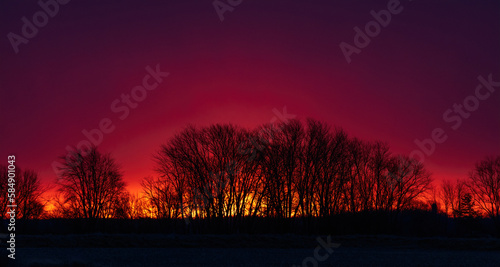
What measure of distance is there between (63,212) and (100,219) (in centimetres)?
624

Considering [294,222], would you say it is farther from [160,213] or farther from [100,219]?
[100,219]

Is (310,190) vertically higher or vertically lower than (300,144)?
lower

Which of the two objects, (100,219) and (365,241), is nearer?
(365,241)

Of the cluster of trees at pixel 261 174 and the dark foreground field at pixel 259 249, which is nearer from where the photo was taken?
the dark foreground field at pixel 259 249

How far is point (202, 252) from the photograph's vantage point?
1679 inches

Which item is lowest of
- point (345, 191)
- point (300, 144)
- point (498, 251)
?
point (498, 251)

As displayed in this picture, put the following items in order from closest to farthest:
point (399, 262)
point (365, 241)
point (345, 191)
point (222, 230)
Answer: point (399, 262) < point (365, 241) < point (222, 230) < point (345, 191)

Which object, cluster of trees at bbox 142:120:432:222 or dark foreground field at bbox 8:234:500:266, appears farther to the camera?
cluster of trees at bbox 142:120:432:222

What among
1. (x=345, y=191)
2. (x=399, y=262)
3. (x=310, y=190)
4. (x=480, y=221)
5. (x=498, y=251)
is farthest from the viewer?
(x=480, y=221)

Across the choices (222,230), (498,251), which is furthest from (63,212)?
(498,251)

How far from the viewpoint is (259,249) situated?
46.4 metres

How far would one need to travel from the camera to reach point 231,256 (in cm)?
3869

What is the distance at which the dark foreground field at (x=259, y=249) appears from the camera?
36844mm

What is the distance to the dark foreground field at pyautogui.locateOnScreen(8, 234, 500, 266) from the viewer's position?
36.8 meters
